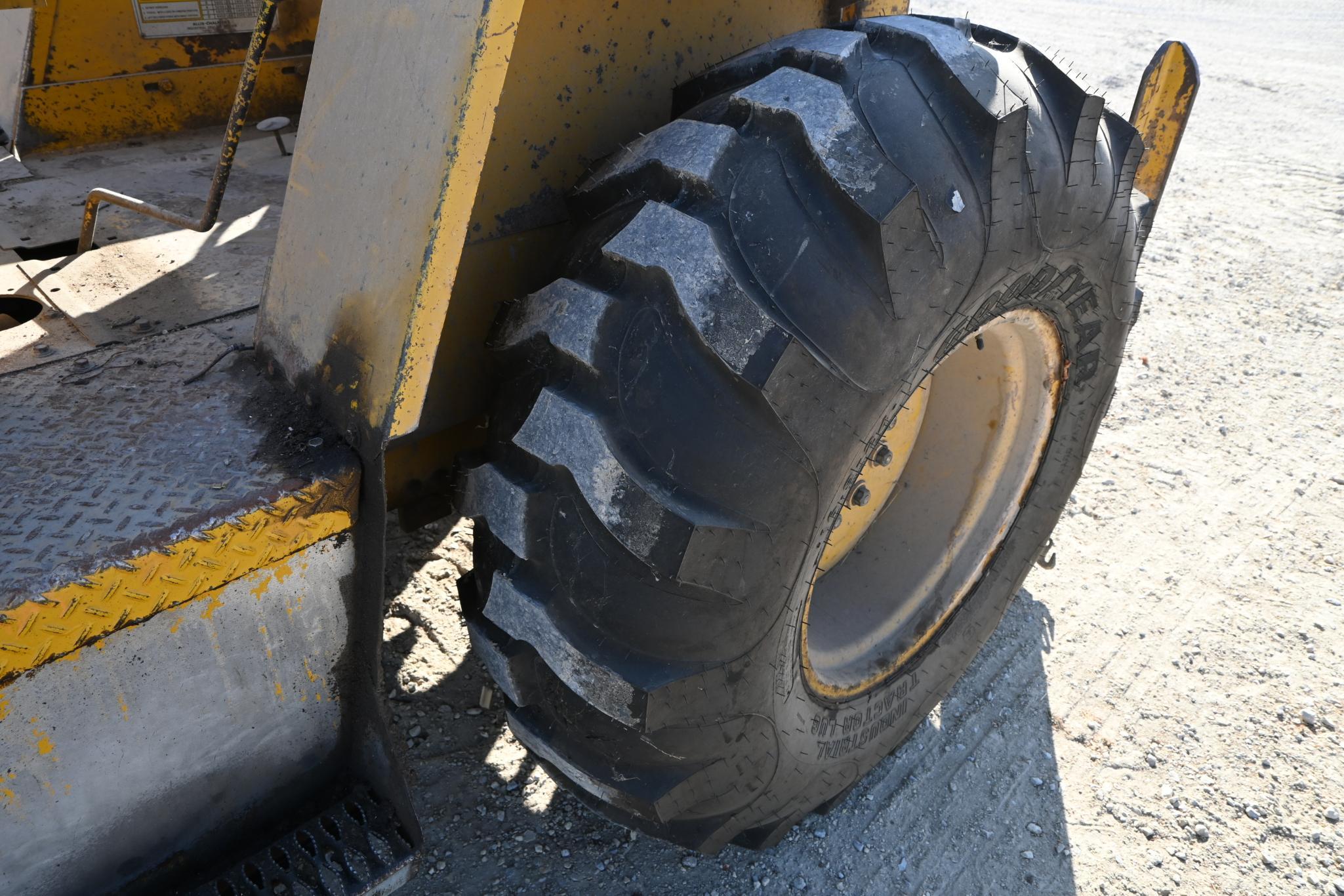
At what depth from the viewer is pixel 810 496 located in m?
1.33

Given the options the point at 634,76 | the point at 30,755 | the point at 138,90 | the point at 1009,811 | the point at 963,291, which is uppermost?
the point at 634,76

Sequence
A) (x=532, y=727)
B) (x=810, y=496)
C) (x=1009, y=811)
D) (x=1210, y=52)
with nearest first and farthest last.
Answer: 1. (x=810, y=496)
2. (x=532, y=727)
3. (x=1009, y=811)
4. (x=1210, y=52)

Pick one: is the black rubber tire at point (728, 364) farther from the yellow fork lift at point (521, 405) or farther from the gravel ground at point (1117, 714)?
the gravel ground at point (1117, 714)

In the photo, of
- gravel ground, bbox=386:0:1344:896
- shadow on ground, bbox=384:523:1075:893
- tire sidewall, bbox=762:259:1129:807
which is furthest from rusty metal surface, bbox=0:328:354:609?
gravel ground, bbox=386:0:1344:896

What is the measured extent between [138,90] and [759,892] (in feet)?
8.38

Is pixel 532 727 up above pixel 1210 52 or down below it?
below

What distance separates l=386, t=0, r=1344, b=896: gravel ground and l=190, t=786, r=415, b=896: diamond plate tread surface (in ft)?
1.46

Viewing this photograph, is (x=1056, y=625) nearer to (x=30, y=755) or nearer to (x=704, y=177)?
(x=704, y=177)

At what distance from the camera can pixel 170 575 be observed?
44.7 inches

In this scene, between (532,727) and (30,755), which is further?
(532,727)

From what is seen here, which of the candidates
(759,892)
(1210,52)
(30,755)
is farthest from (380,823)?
(1210,52)

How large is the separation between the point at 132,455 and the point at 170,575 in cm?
→ 22

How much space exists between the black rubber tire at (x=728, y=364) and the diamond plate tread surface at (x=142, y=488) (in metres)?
0.25

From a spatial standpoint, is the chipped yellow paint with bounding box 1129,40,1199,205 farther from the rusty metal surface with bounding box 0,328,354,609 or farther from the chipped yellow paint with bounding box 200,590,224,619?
the chipped yellow paint with bounding box 200,590,224,619
